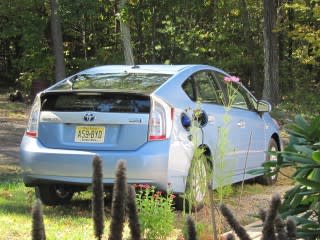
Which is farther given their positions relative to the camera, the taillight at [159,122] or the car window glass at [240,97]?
the car window glass at [240,97]

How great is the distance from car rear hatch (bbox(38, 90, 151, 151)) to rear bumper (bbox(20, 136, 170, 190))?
82 millimetres

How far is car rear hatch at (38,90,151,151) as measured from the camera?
254 inches

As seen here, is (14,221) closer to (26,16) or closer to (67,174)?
(67,174)

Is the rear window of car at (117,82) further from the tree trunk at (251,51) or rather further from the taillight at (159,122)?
the tree trunk at (251,51)

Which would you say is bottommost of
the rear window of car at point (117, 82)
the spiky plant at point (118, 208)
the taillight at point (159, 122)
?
the taillight at point (159, 122)

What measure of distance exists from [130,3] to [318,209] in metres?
24.6

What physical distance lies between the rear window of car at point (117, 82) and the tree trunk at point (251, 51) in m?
21.7

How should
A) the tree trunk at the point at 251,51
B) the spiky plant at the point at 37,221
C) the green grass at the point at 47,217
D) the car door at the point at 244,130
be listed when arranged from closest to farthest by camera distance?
the spiky plant at the point at 37,221 → the green grass at the point at 47,217 → the car door at the point at 244,130 → the tree trunk at the point at 251,51

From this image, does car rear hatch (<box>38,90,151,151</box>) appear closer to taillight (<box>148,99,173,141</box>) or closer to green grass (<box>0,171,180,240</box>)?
taillight (<box>148,99,173,141</box>)

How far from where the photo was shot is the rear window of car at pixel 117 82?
22.1 feet

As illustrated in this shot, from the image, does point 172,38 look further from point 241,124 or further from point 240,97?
point 241,124

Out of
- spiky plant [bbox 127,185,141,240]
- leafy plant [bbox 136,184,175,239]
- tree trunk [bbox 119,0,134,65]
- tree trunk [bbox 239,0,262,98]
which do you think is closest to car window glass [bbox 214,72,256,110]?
leafy plant [bbox 136,184,175,239]

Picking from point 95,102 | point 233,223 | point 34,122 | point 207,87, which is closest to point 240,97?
point 207,87

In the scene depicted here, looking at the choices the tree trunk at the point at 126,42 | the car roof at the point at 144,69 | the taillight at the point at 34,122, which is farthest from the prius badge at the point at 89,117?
A: the tree trunk at the point at 126,42
